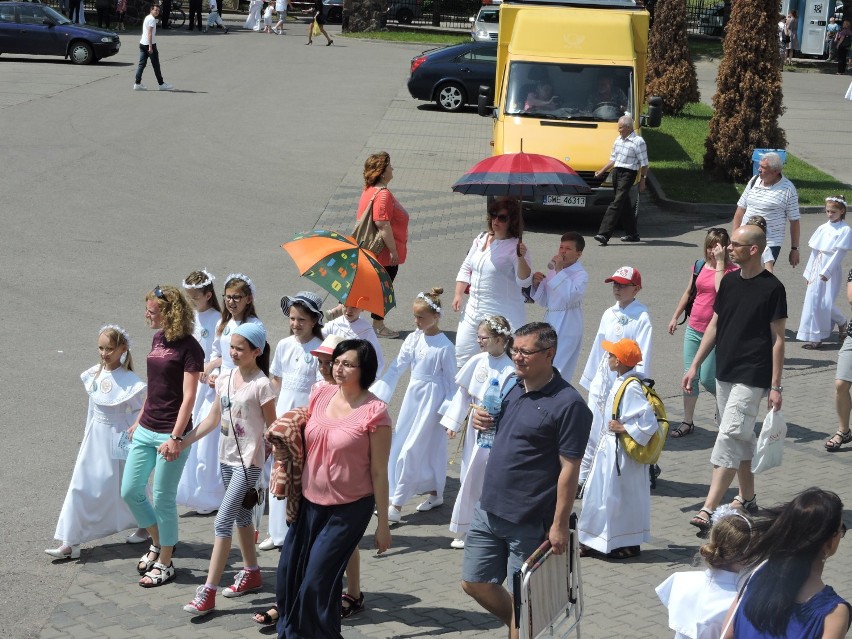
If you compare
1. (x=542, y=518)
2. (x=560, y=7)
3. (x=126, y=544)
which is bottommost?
(x=126, y=544)

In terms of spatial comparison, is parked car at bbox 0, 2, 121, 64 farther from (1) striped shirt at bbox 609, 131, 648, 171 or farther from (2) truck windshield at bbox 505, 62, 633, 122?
(1) striped shirt at bbox 609, 131, 648, 171

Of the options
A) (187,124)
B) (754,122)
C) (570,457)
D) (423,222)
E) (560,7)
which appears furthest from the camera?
(187,124)

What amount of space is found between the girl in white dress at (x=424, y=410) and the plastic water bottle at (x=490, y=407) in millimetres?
901

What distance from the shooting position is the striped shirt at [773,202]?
12.8 meters

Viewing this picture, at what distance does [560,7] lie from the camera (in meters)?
19.5

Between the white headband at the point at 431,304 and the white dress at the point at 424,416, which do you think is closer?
the white headband at the point at 431,304

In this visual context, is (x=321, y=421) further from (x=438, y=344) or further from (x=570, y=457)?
(x=438, y=344)

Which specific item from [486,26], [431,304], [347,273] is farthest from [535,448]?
[486,26]

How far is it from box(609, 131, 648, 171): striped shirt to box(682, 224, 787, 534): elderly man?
892 cm

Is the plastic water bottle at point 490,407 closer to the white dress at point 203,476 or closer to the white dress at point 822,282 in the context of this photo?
the white dress at point 203,476

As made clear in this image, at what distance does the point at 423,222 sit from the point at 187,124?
8530 millimetres

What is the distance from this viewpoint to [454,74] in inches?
1124

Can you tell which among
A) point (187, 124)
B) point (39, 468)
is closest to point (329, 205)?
point (187, 124)

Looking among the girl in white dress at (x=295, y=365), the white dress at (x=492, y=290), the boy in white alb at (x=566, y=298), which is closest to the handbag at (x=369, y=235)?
the white dress at (x=492, y=290)
